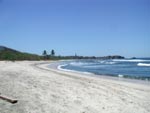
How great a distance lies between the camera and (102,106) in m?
8.07

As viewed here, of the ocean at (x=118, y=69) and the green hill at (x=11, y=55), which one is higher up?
the green hill at (x=11, y=55)

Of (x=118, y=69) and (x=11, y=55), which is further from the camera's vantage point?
(x=11, y=55)

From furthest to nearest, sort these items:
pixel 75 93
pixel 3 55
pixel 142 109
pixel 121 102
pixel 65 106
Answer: pixel 3 55 < pixel 75 93 < pixel 121 102 < pixel 142 109 < pixel 65 106

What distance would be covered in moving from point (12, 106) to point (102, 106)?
292cm

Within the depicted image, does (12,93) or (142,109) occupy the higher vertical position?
(12,93)

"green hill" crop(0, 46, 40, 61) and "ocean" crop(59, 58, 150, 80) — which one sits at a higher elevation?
"green hill" crop(0, 46, 40, 61)

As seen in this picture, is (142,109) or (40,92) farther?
(40,92)

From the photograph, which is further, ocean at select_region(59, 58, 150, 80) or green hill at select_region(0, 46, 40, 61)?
green hill at select_region(0, 46, 40, 61)

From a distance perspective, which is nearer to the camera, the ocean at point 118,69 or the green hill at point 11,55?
the ocean at point 118,69

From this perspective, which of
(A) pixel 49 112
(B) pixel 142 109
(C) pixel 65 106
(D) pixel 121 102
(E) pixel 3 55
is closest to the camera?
(A) pixel 49 112

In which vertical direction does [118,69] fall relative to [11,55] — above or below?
below

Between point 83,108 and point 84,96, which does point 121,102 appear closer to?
point 84,96

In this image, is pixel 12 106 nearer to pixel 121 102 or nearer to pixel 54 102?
pixel 54 102

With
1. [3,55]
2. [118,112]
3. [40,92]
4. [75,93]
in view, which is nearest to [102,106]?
[118,112]
